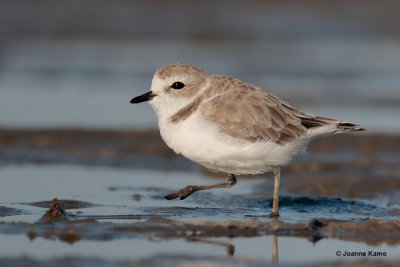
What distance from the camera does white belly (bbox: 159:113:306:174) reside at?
7184mm

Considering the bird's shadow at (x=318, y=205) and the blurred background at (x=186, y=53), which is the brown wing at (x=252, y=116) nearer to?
the bird's shadow at (x=318, y=205)

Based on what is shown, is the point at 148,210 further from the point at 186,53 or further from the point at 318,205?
the point at 186,53

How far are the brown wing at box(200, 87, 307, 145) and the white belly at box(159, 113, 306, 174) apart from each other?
0.08 metres

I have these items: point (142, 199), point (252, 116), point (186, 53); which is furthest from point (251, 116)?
point (186, 53)

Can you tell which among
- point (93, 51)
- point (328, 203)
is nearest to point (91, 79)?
point (93, 51)

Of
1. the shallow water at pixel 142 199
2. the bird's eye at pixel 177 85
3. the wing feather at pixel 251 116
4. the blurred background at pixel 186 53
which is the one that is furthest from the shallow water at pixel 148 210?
the blurred background at pixel 186 53

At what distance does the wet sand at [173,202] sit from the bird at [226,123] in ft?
2.00

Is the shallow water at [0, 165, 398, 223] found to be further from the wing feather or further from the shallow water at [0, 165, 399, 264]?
the wing feather

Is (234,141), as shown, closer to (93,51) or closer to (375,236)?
(375,236)

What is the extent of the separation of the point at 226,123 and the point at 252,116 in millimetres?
347

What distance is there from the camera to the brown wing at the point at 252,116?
7.36 meters

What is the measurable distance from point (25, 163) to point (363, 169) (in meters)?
4.60

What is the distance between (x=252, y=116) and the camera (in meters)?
7.55

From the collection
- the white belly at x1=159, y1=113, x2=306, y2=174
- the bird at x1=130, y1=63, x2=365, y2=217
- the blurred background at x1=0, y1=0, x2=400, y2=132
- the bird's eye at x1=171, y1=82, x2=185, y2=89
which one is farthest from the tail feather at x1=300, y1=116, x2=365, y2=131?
the blurred background at x1=0, y1=0, x2=400, y2=132
